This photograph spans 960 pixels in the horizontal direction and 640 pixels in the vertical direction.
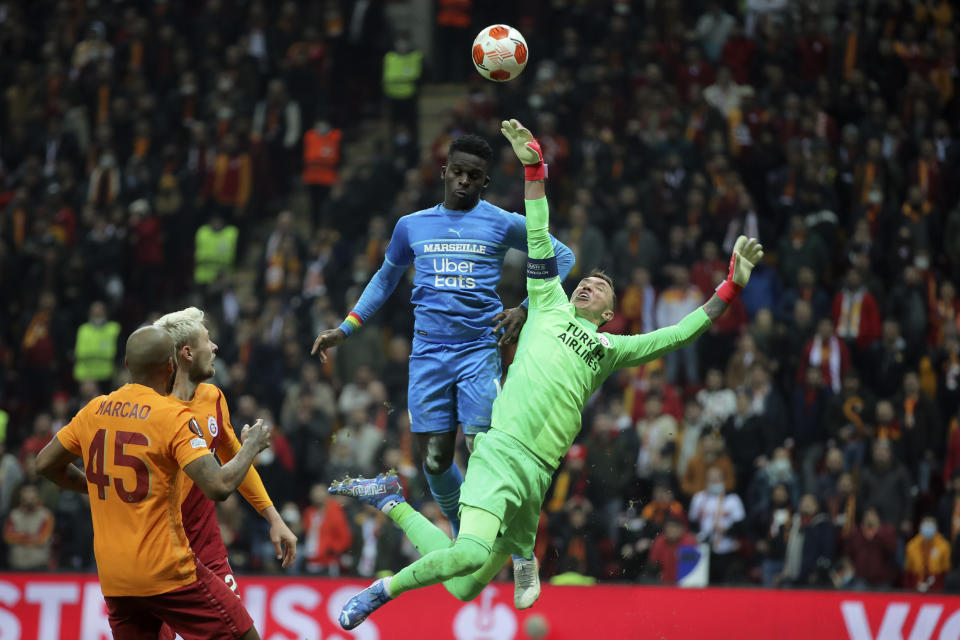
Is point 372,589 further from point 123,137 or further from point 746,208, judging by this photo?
point 123,137

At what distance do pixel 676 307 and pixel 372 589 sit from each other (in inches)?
331

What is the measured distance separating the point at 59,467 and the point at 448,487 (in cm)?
295

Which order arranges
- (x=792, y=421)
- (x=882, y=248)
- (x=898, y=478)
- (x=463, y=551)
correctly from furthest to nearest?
(x=882, y=248) → (x=792, y=421) → (x=898, y=478) → (x=463, y=551)

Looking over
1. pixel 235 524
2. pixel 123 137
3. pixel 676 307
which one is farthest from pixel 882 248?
pixel 123 137

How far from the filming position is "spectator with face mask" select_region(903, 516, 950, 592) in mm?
12961

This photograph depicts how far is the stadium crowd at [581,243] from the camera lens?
1370 centimetres

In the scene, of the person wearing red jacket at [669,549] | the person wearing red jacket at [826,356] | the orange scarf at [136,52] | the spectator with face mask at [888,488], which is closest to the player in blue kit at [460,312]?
the person wearing red jacket at [669,549]

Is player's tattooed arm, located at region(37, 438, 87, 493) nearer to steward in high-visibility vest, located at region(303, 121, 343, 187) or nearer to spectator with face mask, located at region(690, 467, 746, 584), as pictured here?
spectator with face mask, located at region(690, 467, 746, 584)

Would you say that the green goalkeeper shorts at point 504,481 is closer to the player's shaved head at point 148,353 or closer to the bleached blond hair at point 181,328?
the bleached blond hair at point 181,328

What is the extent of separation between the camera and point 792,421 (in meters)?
14.6

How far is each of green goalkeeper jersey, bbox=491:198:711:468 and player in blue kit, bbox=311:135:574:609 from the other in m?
0.33

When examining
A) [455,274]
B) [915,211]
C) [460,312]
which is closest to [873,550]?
[915,211]

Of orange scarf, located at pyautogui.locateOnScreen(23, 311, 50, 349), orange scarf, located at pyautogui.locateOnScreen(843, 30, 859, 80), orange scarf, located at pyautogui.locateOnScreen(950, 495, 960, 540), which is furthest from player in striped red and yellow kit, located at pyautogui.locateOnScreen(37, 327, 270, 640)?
orange scarf, located at pyautogui.locateOnScreen(843, 30, 859, 80)

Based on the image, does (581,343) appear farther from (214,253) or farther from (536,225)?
(214,253)
